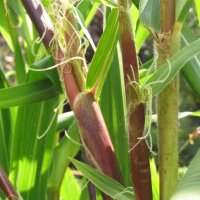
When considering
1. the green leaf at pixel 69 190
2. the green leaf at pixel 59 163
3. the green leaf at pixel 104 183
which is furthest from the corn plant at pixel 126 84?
the green leaf at pixel 69 190

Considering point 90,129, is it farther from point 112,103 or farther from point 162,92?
point 112,103

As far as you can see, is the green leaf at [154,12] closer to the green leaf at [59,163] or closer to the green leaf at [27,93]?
the green leaf at [27,93]

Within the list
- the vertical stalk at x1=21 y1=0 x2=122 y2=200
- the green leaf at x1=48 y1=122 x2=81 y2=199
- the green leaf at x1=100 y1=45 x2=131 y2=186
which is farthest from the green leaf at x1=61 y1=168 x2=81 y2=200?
the vertical stalk at x1=21 y1=0 x2=122 y2=200

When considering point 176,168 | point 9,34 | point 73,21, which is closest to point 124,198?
point 176,168

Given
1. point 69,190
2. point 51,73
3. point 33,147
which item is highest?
point 51,73

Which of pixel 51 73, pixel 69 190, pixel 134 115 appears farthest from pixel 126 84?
pixel 69 190

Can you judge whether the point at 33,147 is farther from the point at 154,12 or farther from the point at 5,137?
the point at 154,12
